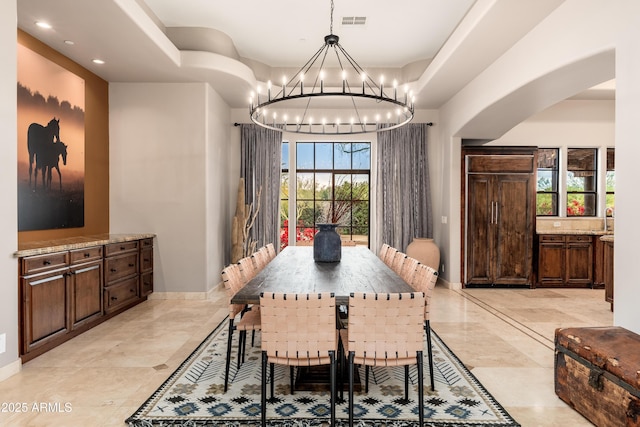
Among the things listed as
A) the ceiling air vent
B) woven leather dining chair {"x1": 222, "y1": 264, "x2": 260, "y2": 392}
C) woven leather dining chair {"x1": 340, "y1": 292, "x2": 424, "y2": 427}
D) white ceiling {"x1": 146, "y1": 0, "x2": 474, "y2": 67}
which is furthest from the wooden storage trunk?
the ceiling air vent

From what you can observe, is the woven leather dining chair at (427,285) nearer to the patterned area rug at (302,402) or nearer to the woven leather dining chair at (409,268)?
the woven leather dining chair at (409,268)

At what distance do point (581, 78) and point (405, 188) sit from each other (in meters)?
3.38

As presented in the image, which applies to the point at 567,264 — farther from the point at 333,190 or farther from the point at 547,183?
the point at 333,190

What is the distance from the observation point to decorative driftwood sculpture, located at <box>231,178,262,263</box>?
254 inches

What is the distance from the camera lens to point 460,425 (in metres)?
2.33

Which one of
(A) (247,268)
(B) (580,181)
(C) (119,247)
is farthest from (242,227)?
A: (B) (580,181)

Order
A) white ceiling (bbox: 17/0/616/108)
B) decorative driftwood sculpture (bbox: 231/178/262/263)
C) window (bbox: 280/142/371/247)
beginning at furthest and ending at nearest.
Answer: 1. window (bbox: 280/142/371/247)
2. decorative driftwood sculpture (bbox: 231/178/262/263)
3. white ceiling (bbox: 17/0/616/108)

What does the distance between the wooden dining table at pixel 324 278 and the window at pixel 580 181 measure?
4724 mm

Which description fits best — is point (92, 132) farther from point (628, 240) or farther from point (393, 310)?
point (628, 240)

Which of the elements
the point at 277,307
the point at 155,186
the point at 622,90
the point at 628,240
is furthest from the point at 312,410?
the point at 155,186

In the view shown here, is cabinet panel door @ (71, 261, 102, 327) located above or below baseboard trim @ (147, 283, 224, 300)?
above

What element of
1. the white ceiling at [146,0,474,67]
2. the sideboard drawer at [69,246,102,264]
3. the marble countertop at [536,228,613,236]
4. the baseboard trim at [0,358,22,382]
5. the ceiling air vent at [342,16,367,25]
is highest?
the white ceiling at [146,0,474,67]

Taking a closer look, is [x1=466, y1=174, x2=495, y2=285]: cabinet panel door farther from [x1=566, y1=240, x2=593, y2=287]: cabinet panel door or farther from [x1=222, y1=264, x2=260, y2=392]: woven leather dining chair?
[x1=222, y1=264, x2=260, y2=392]: woven leather dining chair

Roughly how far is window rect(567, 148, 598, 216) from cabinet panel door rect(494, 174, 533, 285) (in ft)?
4.05
